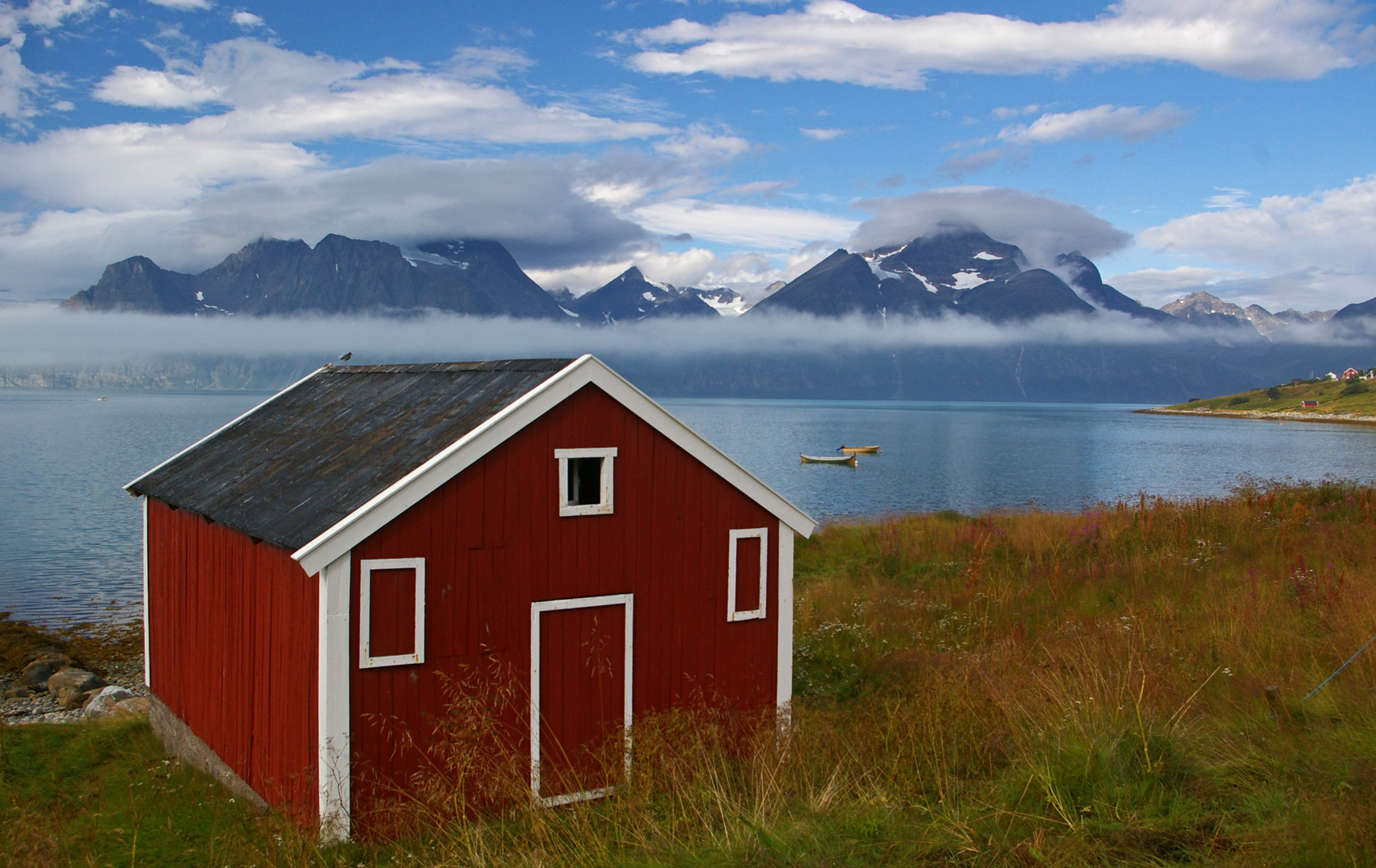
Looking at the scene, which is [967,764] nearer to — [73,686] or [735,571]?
[735,571]

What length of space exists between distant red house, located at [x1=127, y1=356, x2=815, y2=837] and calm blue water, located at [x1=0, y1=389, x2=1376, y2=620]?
19.1 m

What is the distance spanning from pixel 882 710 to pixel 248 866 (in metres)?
6.16

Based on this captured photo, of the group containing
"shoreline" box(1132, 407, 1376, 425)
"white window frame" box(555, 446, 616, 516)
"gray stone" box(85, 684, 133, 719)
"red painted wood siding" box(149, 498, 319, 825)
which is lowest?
"gray stone" box(85, 684, 133, 719)

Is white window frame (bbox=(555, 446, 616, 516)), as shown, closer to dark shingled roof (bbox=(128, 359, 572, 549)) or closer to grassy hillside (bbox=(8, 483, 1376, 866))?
dark shingled roof (bbox=(128, 359, 572, 549))

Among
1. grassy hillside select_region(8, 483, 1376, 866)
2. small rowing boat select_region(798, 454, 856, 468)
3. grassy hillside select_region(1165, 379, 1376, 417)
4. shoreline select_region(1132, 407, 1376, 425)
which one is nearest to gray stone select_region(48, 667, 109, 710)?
grassy hillside select_region(8, 483, 1376, 866)

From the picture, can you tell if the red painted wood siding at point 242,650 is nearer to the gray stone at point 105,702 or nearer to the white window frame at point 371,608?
Result: the white window frame at point 371,608

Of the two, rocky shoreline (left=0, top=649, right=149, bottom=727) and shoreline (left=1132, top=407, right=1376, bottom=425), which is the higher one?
shoreline (left=1132, top=407, right=1376, bottom=425)

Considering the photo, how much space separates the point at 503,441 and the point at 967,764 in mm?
5050

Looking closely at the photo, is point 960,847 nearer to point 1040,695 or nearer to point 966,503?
point 1040,695

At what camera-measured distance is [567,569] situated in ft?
30.8

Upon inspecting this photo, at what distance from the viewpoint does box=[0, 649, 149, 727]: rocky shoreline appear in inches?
634

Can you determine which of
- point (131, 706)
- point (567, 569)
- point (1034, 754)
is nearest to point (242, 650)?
point (567, 569)

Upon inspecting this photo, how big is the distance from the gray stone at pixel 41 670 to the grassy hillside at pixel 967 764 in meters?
6.91

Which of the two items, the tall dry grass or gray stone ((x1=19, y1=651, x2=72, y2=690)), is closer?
the tall dry grass
